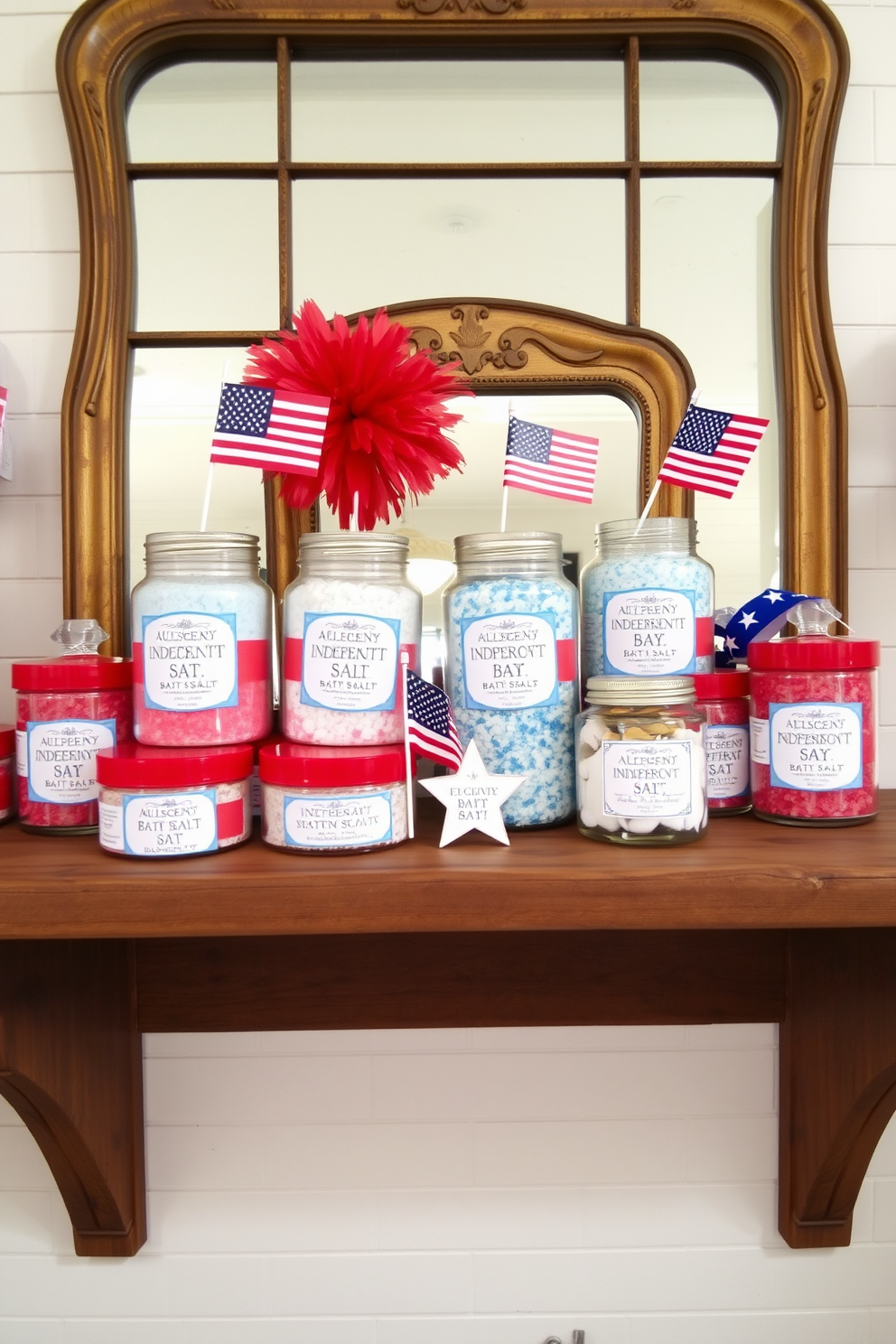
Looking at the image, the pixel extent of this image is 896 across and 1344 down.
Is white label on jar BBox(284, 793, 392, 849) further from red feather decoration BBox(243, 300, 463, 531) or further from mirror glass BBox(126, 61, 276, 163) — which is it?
mirror glass BBox(126, 61, 276, 163)

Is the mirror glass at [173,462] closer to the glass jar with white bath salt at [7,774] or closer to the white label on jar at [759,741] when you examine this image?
the glass jar with white bath salt at [7,774]

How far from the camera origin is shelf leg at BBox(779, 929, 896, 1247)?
40.5 inches

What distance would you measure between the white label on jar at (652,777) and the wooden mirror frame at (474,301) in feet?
1.35

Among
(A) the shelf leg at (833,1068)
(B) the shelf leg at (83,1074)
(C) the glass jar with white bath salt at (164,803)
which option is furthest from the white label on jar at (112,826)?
(A) the shelf leg at (833,1068)

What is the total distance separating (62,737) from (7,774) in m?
0.11

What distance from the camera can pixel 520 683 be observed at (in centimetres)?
83

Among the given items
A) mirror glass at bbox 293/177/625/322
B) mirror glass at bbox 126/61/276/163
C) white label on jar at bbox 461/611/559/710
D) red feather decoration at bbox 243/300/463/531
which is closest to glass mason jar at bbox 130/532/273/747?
red feather decoration at bbox 243/300/463/531

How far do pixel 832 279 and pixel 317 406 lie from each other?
0.72 m

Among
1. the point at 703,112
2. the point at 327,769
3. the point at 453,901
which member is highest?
the point at 703,112

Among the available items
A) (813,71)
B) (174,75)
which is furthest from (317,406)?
(813,71)

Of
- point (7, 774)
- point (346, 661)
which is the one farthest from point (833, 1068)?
point (7, 774)

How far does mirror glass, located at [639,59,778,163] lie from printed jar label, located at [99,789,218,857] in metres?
0.96

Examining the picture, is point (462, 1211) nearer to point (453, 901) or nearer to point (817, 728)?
point (453, 901)

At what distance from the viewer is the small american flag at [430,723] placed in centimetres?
79
